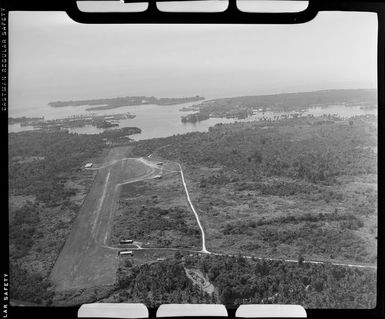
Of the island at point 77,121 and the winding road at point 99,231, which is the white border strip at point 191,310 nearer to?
the winding road at point 99,231

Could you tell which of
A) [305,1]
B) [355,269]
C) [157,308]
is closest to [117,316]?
[157,308]

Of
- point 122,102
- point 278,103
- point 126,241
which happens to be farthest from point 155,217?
point 278,103

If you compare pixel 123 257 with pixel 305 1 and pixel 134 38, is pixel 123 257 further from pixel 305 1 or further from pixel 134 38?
pixel 305 1

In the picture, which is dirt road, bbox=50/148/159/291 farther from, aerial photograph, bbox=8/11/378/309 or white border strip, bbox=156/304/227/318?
white border strip, bbox=156/304/227/318

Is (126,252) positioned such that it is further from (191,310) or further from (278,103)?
(278,103)

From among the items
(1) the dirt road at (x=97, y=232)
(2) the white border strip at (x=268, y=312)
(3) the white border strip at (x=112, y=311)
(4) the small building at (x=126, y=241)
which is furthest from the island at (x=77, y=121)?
(2) the white border strip at (x=268, y=312)

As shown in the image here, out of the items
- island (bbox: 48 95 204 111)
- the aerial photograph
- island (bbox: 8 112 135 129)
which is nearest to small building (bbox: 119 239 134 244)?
the aerial photograph
